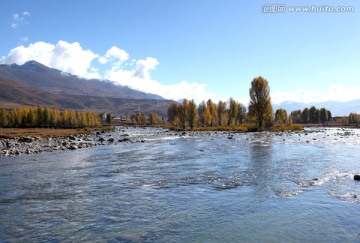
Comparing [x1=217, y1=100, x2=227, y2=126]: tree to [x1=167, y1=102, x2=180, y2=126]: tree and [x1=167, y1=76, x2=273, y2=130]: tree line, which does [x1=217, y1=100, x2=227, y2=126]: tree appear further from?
[x1=167, y1=102, x2=180, y2=126]: tree

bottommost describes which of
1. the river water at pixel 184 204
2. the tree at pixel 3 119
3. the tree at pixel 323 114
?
the river water at pixel 184 204

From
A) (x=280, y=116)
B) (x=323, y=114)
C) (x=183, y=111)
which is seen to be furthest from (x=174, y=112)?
(x=323, y=114)

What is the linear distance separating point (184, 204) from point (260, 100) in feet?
267

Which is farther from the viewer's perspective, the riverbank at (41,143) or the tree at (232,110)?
the tree at (232,110)

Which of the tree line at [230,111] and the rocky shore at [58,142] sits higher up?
the tree line at [230,111]

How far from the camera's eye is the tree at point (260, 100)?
90938 mm

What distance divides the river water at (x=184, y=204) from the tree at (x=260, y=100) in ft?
217

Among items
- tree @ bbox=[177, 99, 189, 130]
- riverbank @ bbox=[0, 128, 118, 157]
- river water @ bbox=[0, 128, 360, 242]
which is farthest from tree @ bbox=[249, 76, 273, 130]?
river water @ bbox=[0, 128, 360, 242]

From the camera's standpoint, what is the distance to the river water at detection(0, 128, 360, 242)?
11.3 metres

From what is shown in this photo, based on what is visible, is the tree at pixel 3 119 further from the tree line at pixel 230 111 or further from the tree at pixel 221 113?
the tree at pixel 221 113

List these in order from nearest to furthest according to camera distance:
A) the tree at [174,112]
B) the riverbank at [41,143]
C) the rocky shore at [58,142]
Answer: the riverbank at [41,143]
the rocky shore at [58,142]
the tree at [174,112]

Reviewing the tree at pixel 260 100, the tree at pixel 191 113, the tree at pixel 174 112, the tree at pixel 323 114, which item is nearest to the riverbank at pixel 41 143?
the tree at pixel 260 100

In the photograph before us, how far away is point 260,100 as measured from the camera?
9206 centimetres

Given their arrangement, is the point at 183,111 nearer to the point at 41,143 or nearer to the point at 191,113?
the point at 191,113
